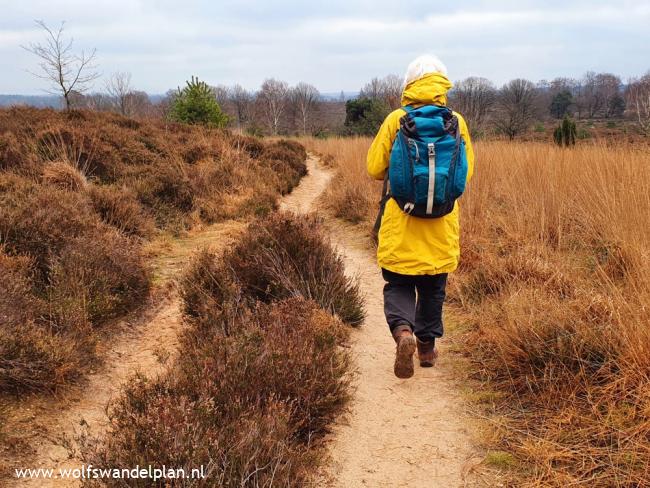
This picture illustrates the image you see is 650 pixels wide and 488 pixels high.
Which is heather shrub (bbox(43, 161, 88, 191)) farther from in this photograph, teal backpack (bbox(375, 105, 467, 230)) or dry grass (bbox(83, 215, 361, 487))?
teal backpack (bbox(375, 105, 467, 230))

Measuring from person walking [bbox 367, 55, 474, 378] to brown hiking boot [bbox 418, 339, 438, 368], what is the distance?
0.01 m

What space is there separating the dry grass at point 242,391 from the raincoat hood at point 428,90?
1536mm

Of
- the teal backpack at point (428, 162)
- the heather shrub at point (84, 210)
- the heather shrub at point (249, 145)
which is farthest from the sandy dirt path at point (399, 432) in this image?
the heather shrub at point (249, 145)

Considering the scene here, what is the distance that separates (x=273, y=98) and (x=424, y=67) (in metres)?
58.0

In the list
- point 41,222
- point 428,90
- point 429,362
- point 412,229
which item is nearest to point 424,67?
point 428,90

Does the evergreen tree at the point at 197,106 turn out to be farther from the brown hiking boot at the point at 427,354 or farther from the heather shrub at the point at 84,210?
the brown hiking boot at the point at 427,354

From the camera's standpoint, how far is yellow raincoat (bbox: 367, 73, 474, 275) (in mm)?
2611

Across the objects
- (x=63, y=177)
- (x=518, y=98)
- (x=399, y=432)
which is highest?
(x=518, y=98)

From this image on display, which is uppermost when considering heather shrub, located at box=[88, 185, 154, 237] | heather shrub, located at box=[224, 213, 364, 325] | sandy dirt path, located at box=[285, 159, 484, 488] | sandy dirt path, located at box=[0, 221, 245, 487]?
heather shrub, located at box=[88, 185, 154, 237]

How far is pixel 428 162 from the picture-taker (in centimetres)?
243

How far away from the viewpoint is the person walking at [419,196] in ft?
8.00

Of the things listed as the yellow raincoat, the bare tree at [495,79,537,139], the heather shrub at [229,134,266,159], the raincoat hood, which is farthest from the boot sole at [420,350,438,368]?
the bare tree at [495,79,537,139]

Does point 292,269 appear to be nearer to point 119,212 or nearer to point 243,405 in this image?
point 243,405

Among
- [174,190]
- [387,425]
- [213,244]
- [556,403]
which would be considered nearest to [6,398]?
[387,425]
